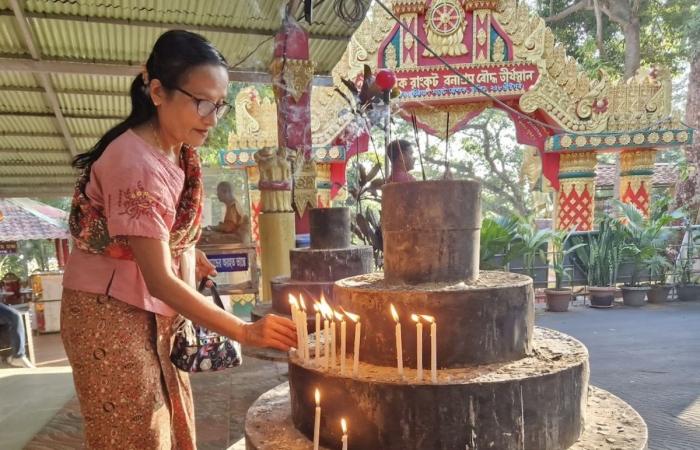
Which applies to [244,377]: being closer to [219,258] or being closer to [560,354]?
[219,258]

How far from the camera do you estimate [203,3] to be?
194 inches

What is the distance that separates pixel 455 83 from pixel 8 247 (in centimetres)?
1484

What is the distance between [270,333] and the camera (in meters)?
1.40

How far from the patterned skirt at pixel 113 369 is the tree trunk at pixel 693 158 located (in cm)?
1315

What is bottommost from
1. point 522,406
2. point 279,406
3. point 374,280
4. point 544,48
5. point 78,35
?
point 279,406

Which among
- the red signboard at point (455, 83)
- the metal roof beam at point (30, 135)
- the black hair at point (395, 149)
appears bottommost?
the black hair at point (395, 149)

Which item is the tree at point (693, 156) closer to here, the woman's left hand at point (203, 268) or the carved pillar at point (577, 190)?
the carved pillar at point (577, 190)

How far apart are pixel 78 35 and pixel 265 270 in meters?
3.63

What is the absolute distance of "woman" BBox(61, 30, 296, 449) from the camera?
135 cm

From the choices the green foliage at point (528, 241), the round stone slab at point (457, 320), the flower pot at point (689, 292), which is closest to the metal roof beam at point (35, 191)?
the green foliage at point (528, 241)

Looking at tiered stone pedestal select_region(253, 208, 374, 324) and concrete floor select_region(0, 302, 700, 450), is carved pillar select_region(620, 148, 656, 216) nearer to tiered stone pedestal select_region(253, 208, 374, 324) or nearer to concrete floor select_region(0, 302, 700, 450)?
concrete floor select_region(0, 302, 700, 450)

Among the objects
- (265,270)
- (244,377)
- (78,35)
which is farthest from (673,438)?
(78,35)

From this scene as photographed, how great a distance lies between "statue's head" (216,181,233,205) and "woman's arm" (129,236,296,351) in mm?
5694

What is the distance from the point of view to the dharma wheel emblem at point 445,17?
9.90m
